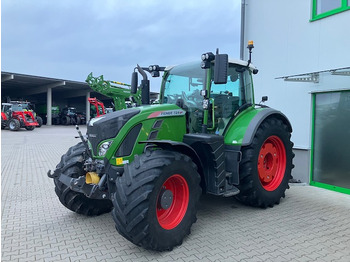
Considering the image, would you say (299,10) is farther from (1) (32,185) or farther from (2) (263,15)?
(1) (32,185)

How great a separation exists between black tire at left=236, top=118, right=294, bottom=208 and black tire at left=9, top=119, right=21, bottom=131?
70.0ft

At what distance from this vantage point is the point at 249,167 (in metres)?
4.33

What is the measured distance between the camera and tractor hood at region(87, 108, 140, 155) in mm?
3506

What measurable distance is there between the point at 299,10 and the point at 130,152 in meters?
5.00

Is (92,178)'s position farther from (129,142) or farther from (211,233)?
(211,233)

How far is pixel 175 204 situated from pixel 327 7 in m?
4.92

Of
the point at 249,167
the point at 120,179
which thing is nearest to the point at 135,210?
the point at 120,179

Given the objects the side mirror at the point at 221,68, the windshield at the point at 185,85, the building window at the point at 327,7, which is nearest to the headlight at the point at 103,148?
the windshield at the point at 185,85

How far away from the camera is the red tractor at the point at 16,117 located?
869 inches

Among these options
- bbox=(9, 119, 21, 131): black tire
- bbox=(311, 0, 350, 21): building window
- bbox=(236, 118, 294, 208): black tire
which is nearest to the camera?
bbox=(236, 118, 294, 208): black tire

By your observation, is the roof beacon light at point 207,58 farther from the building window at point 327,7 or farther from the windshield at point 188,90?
the building window at point 327,7

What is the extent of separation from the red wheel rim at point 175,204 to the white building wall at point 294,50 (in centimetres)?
375

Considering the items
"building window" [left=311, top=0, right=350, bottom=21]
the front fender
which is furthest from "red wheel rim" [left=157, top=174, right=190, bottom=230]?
"building window" [left=311, top=0, right=350, bottom=21]

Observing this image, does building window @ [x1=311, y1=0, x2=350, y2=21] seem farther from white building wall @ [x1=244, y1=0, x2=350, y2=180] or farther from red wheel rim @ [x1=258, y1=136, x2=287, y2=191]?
red wheel rim @ [x1=258, y1=136, x2=287, y2=191]
